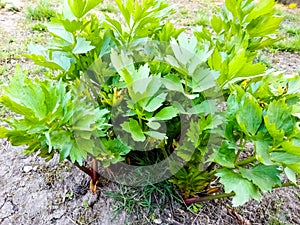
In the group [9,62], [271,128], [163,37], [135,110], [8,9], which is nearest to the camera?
[271,128]

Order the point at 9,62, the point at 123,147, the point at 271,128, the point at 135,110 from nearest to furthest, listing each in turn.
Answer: the point at 271,128
the point at 135,110
the point at 123,147
the point at 9,62

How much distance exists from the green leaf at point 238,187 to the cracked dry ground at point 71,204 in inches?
16.6

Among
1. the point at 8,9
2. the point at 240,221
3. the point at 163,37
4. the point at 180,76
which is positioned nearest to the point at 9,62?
the point at 8,9

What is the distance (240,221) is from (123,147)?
592 millimetres

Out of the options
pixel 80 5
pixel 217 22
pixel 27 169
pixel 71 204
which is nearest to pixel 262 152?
pixel 217 22

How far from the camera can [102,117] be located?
97 cm

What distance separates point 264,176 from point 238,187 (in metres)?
0.08

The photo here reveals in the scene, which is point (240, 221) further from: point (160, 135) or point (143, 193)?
point (160, 135)

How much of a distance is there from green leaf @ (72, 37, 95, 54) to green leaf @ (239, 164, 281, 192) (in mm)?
578

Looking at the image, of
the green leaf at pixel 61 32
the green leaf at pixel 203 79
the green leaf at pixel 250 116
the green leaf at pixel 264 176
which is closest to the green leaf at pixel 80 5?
the green leaf at pixel 61 32

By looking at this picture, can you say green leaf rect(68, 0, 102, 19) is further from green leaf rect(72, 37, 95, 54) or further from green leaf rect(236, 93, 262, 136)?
green leaf rect(236, 93, 262, 136)

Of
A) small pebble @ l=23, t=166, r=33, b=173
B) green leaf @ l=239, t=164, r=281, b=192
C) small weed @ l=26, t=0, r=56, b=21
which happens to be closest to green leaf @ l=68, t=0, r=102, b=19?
green leaf @ l=239, t=164, r=281, b=192

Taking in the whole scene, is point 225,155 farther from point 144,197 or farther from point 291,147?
point 144,197

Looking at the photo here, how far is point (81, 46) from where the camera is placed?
3.25ft
